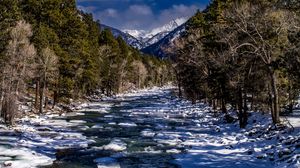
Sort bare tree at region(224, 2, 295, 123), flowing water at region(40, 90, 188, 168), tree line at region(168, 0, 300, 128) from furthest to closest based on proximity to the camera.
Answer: bare tree at region(224, 2, 295, 123) → tree line at region(168, 0, 300, 128) → flowing water at region(40, 90, 188, 168)

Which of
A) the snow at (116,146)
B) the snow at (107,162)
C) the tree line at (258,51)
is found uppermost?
the tree line at (258,51)

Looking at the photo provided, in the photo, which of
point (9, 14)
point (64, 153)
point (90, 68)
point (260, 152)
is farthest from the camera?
point (90, 68)

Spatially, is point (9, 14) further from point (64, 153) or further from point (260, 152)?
point (260, 152)

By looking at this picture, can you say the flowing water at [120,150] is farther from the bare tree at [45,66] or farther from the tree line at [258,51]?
the bare tree at [45,66]

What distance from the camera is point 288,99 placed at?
33000mm

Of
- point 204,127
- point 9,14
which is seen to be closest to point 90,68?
point 9,14

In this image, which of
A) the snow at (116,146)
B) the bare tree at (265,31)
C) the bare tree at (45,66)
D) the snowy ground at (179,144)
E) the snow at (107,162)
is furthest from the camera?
the bare tree at (45,66)

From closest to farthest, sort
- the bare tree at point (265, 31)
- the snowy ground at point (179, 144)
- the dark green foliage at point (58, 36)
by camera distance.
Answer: the snowy ground at point (179, 144) → the bare tree at point (265, 31) → the dark green foliage at point (58, 36)

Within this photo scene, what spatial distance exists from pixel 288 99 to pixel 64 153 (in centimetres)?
1943

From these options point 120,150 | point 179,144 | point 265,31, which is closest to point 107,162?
point 120,150

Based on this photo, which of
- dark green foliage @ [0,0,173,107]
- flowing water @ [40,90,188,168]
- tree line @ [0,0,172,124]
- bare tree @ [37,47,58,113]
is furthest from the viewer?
bare tree @ [37,47,58,113]

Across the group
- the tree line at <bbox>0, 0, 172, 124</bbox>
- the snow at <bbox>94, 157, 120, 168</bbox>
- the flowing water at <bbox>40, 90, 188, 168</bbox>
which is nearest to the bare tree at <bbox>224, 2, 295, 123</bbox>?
the flowing water at <bbox>40, 90, 188, 168</bbox>

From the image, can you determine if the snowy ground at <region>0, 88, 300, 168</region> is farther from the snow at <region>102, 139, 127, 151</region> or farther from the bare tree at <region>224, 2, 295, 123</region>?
the bare tree at <region>224, 2, 295, 123</region>

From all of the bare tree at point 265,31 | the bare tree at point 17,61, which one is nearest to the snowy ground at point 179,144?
the bare tree at point 265,31
